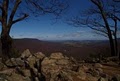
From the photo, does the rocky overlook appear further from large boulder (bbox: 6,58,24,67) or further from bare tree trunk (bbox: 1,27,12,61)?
bare tree trunk (bbox: 1,27,12,61)

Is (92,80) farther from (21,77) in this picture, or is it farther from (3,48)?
(3,48)

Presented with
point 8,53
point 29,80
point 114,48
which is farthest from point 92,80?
point 114,48

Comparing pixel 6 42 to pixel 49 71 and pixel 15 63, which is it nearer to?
pixel 15 63

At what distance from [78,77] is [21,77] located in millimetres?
2404

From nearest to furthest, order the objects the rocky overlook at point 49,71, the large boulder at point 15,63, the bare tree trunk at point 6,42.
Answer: the rocky overlook at point 49,71, the large boulder at point 15,63, the bare tree trunk at point 6,42

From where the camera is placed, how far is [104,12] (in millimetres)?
22500

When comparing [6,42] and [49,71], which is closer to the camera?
[49,71]

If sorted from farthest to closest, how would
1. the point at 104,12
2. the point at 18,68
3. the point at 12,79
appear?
the point at 104,12 < the point at 18,68 < the point at 12,79

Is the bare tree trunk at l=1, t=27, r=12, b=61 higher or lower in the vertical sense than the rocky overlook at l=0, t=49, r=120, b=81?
higher

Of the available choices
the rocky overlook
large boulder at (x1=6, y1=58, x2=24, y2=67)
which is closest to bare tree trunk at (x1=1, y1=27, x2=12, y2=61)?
large boulder at (x1=6, y1=58, x2=24, y2=67)

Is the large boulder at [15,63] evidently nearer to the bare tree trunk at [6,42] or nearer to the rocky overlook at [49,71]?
the rocky overlook at [49,71]

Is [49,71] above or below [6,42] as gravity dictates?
below

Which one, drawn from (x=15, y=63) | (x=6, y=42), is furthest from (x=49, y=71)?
(x=6, y=42)

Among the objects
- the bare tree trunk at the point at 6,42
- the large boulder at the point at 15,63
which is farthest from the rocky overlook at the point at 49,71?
the bare tree trunk at the point at 6,42
